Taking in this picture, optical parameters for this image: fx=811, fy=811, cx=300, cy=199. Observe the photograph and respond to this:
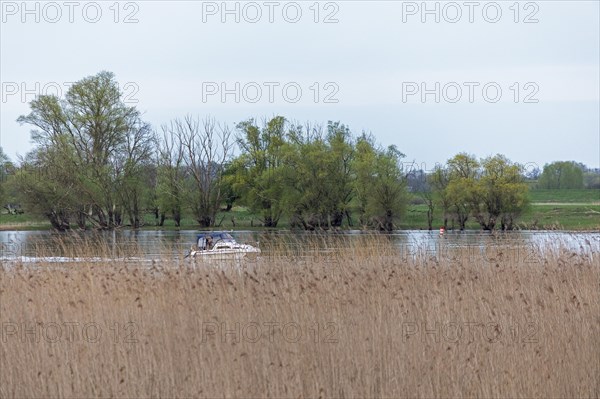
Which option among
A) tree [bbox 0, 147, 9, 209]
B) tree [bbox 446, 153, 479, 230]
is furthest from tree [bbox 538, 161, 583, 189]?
tree [bbox 0, 147, 9, 209]

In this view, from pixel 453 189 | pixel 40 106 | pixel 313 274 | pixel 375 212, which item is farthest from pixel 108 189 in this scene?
pixel 313 274

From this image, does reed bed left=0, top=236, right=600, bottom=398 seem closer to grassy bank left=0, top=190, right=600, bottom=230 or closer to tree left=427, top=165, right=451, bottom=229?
grassy bank left=0, top=190, right=600, bottom=230

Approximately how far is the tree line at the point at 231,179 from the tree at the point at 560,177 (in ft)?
155

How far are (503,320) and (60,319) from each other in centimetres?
559

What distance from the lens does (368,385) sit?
863 centimetres

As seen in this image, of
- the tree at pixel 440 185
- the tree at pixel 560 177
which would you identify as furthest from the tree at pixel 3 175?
the tree at pixel 560 177

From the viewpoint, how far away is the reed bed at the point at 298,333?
8711 millimetres

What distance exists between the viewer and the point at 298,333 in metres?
9.71

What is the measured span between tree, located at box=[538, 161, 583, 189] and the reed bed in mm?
103532

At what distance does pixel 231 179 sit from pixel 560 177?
61.1 metres

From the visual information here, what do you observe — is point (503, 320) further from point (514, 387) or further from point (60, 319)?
point (60, 319)

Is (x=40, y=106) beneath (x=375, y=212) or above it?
above

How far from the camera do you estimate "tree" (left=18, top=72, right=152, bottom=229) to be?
6309 centimetres

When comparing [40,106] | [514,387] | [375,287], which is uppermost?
[40,106]
